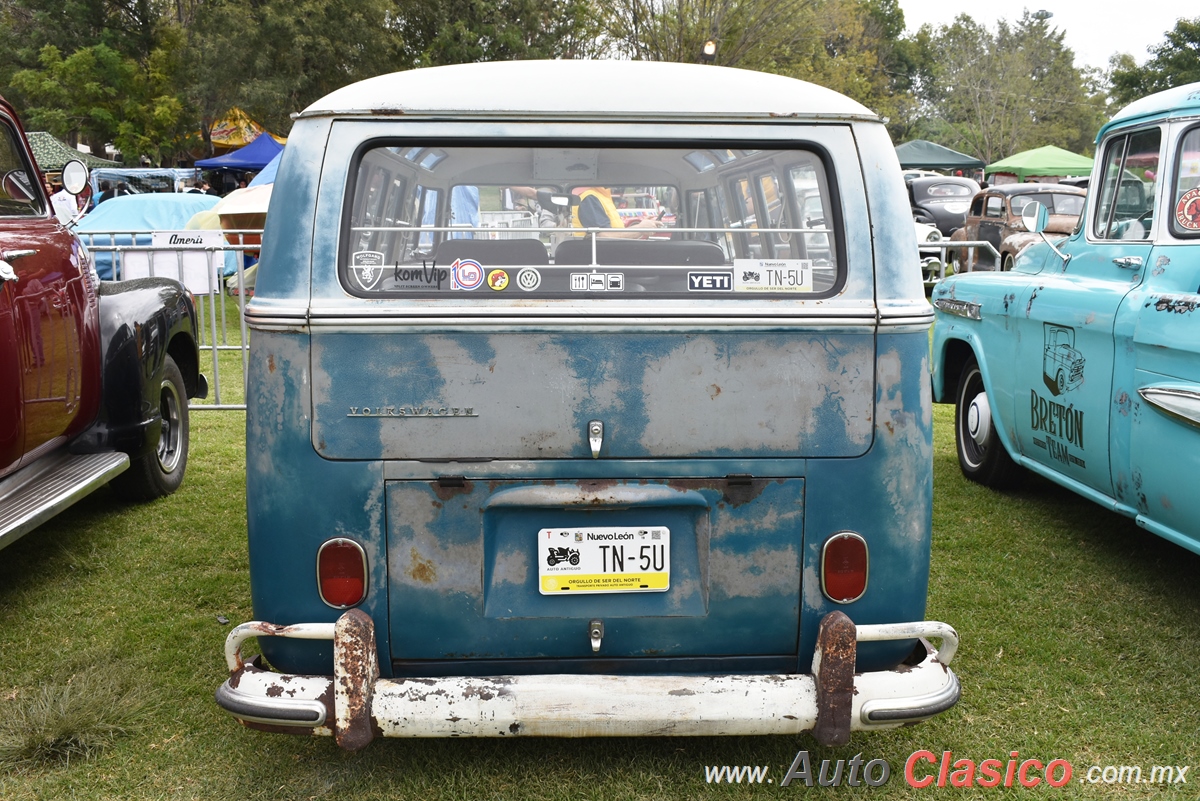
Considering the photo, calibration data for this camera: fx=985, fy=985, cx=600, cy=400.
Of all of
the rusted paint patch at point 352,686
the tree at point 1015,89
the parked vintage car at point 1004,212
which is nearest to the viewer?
the rusted paint patch at point 352,686

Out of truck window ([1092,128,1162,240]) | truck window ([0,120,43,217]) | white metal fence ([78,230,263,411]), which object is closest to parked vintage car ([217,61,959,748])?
truck window ([1092,128,1162,240])

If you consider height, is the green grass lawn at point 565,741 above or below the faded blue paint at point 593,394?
below

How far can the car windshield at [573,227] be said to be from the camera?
2.61m

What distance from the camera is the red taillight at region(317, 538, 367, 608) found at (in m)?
2.55

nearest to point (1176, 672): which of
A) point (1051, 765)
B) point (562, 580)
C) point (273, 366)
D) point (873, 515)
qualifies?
point (1051, 765)

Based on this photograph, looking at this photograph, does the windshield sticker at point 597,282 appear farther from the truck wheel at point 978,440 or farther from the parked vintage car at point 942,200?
the parked vintage car at point 942,200

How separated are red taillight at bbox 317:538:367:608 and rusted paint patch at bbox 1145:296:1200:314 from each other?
10.0ft

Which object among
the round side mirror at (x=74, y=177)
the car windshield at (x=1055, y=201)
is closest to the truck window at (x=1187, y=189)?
the round side mirror at (x=74, y=177)

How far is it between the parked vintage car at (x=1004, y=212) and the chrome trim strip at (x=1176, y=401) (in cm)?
1055

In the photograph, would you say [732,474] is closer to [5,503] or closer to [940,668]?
[940,668]

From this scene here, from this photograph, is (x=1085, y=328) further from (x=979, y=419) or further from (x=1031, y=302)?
(x=979, y=419)

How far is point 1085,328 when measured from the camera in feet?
13.9

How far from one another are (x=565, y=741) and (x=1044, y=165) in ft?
104

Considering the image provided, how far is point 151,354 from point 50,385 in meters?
0.94
